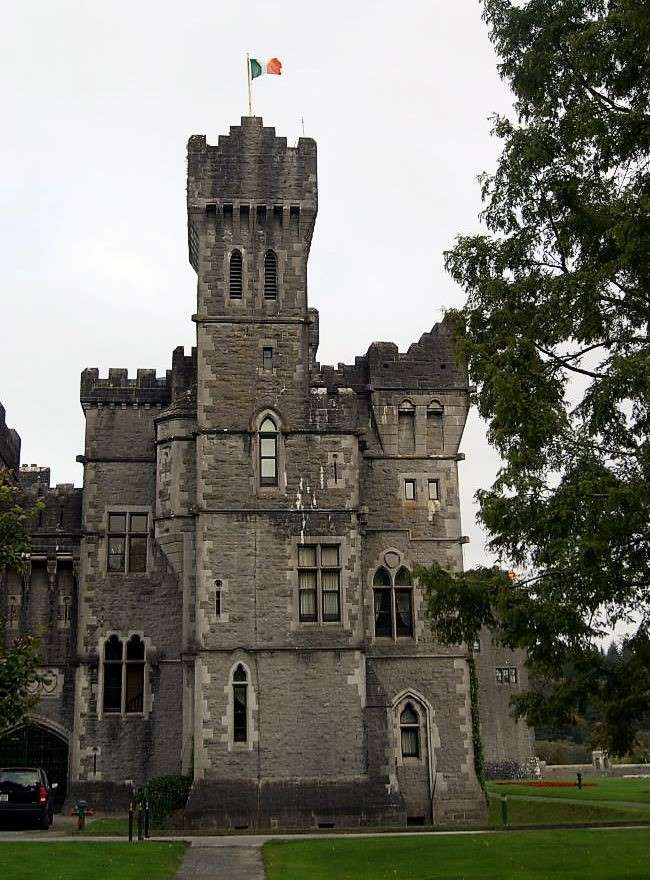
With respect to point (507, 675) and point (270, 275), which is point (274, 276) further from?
point (507, 675)

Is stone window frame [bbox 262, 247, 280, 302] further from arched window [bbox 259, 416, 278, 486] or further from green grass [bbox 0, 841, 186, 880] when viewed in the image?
green grass [bbox 0, 841, 186, 880]

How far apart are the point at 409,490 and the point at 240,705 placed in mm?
9164

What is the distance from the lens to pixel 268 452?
1313 inches

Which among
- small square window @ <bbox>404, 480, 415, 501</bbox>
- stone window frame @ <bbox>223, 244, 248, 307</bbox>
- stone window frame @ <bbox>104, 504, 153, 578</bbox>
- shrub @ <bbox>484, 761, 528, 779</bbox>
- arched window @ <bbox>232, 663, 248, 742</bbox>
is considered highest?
stone window frame @ <bbox>223, 244, 248, 307</bbox>

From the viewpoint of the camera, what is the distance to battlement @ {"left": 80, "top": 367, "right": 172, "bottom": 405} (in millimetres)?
37031

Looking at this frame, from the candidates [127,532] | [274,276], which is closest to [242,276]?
[274,276]

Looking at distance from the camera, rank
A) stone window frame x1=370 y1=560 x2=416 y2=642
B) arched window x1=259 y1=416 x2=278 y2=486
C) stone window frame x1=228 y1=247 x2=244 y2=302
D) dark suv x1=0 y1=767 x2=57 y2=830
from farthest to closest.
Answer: stone window frame x1=228 y1=247 x2=244 y2=302 < stone window frame x1=370 y1=560 x2=416 y2=642 < arched window x1=259 y1=416 x2=278 y2=486 < dark suv x1=0 y1=767 x2=57 y2=830

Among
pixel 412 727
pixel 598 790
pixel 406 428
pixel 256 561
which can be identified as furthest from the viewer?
pixel 598 790

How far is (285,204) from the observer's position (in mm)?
35281

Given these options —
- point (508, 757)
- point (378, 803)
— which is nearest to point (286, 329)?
point (378, 803)

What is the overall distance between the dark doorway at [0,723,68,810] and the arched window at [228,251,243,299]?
14.9 meters

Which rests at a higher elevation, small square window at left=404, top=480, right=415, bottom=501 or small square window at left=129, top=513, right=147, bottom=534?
small square window at left=404, top=480, right=415, bottom=501

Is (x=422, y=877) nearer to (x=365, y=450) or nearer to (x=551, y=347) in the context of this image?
(x=551, y=347)

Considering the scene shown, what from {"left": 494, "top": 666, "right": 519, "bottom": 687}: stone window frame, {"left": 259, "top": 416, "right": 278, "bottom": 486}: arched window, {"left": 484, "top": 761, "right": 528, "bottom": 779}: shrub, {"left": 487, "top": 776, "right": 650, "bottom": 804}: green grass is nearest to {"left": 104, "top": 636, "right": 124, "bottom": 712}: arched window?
{"left": 259, "top": 416, "right": 278, "bottom": 486}: arched window
